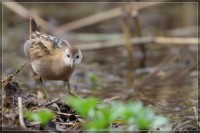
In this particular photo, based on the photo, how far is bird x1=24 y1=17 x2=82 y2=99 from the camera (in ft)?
15.7

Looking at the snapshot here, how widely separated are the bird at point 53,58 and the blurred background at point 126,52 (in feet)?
0.92

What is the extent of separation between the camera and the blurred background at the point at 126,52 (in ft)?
21.0

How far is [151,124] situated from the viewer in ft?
10.9

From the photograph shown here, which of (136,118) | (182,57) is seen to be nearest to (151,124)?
(136,118)

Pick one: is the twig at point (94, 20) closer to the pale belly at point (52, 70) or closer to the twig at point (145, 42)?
the twig at point (145, 42)

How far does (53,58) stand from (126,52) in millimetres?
4033

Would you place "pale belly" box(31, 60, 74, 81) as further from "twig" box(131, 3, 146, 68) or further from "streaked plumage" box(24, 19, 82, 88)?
"twig" box(131, 3, 146, 68)

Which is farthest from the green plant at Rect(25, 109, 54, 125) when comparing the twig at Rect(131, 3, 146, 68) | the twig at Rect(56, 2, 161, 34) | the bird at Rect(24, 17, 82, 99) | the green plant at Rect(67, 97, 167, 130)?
the twig at Rect(56, 2, 161, 34)

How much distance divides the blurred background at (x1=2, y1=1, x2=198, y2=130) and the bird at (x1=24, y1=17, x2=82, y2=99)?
0.92 feet

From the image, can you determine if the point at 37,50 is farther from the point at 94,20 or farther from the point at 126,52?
the point at 94,20

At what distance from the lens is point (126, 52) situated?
8812mm

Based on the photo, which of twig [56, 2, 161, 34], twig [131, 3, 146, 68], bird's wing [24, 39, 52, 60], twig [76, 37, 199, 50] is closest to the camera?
bird's wing [24, 39, 52, 60]

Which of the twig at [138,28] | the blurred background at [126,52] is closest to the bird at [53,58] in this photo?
the blurred background at [126,52]

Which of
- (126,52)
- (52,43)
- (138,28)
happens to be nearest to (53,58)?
(52,43)
